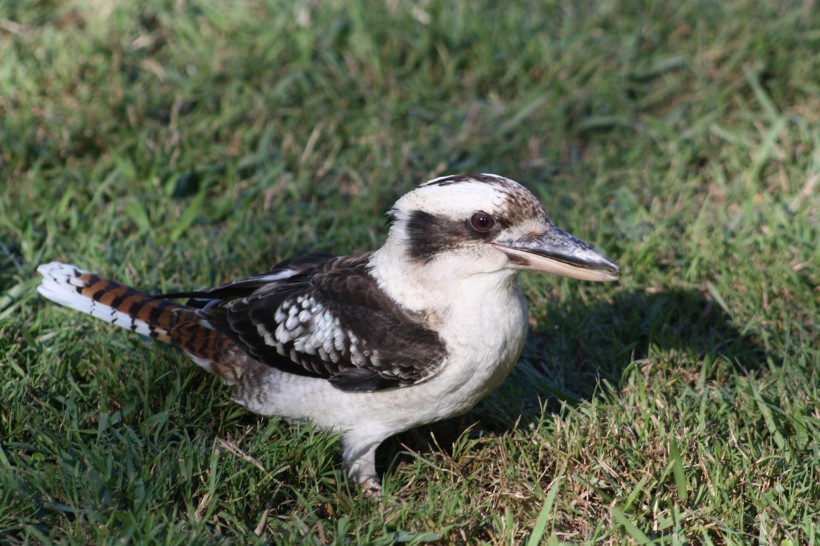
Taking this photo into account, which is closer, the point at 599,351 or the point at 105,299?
the point at 105,299

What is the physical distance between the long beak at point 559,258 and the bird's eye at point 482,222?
7cm

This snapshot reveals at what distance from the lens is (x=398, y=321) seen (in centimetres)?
389

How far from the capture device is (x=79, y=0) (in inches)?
263

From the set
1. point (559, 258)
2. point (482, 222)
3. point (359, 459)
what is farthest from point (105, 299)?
point (559, 258)

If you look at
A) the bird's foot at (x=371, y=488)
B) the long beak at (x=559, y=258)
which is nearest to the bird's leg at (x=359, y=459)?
the bird's foot at (x=371, y=488)

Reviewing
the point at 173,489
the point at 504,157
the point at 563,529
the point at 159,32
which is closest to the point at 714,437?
the point at 563,529

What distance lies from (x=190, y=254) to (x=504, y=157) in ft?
6.81

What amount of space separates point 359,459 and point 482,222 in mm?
1106

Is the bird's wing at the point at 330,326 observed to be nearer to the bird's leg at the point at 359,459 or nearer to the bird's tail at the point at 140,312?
the bird's tail at the point at 140,312

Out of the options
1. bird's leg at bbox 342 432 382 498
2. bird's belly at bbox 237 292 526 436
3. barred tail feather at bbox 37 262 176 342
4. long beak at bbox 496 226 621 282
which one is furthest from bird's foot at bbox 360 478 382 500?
barred tail feather at bbox 37 262 176 342

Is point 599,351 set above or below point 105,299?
above

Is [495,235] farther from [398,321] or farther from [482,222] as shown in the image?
[398,321]

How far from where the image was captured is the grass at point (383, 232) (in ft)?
12.0

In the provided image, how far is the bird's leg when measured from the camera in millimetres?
3949
